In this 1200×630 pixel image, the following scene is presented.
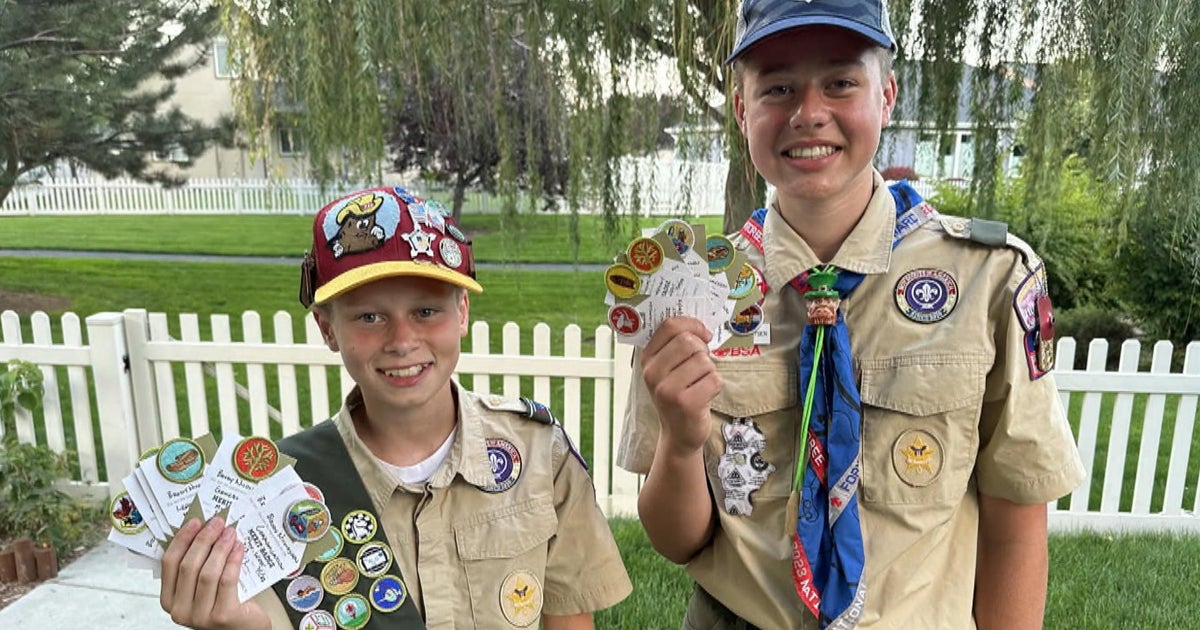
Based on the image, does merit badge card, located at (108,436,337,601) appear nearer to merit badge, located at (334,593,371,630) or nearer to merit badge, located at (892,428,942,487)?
merit badge, located at (334,593,371,630)

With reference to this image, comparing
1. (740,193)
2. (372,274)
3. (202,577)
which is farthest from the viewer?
(740,193)

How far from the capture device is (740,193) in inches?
129

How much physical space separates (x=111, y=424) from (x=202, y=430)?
453 millimetres

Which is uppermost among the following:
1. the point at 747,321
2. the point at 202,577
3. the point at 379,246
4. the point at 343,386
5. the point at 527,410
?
the point at 379,246

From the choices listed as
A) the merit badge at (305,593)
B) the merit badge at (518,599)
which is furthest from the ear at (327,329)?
the merit badge at (518,599)

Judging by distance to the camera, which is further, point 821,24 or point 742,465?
point 742,465

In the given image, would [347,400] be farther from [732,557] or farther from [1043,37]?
[1043,37]

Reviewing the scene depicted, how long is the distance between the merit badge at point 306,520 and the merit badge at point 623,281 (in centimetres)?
64

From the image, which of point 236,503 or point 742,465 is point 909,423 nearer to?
point 742,465

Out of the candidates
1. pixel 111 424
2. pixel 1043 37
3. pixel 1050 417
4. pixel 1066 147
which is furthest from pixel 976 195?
pixel 111 424

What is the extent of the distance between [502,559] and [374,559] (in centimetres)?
24

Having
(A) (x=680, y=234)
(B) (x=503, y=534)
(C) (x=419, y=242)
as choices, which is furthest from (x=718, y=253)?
(B) (x=503, y=534)

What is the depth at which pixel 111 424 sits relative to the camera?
14.2 feet

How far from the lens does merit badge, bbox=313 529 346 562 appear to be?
140 cm
